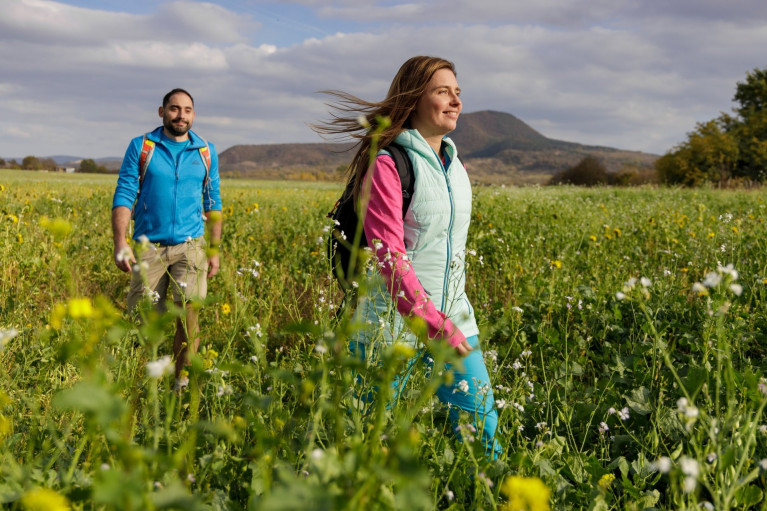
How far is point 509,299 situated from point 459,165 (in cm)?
209

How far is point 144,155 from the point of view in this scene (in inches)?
159

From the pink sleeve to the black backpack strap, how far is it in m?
0.03

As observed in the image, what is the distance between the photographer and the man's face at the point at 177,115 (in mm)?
4109

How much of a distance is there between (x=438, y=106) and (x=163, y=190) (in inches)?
87.7

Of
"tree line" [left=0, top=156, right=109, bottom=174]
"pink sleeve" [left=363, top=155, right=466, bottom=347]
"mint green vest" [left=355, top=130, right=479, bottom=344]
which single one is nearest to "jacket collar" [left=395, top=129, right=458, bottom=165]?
"mint green vest" [left=355, top=130, right=479, bottom=344]

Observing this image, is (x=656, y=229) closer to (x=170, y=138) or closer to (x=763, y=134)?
(x=170, y=138)

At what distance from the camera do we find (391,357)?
1.03 m

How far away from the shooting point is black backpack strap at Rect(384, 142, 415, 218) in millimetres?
2701

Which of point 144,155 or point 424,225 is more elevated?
point 144,155

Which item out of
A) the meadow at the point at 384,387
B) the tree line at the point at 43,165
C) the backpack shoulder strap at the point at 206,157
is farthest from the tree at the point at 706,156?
the tree line at the point at 43,165

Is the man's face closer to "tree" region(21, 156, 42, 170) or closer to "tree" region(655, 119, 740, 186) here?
"tree" region(655, 119, 740, 186)

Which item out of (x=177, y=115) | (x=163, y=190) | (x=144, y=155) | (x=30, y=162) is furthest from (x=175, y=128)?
(x=30, y=162)

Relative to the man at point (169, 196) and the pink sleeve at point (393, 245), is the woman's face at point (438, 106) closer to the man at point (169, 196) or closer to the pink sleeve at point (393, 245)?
the pink sleeve at point (393, 245)

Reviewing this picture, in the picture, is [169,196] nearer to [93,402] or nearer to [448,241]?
[448,241]
